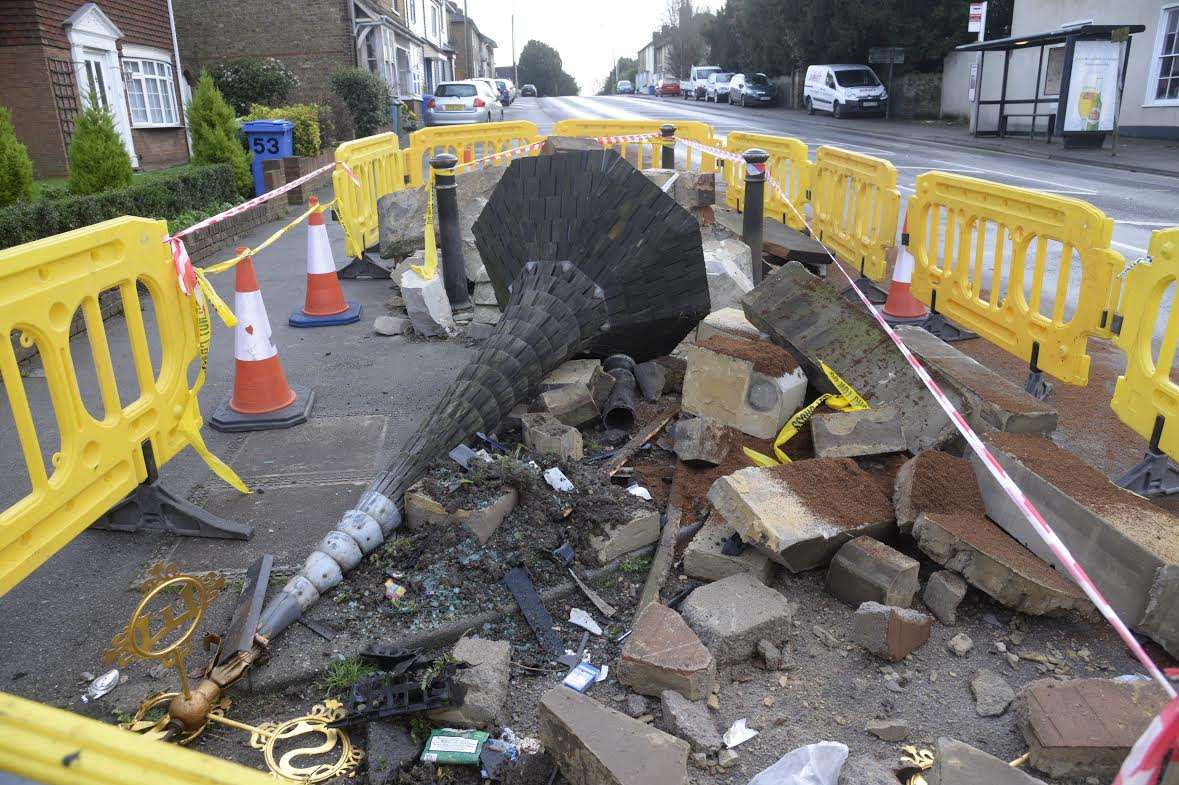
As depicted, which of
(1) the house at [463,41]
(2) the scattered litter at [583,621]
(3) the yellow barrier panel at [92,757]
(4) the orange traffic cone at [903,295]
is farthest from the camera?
(1) the house at [463,41]

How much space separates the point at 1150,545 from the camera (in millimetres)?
3002

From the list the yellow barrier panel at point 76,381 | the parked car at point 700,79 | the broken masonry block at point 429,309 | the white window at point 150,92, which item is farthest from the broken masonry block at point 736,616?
the parked car at point 700,79

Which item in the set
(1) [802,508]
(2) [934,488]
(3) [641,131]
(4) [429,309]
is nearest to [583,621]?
(1) [802,508]

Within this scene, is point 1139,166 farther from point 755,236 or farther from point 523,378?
point 523,378

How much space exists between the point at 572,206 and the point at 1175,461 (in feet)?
11.2

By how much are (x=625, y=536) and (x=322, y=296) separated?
4694 mm

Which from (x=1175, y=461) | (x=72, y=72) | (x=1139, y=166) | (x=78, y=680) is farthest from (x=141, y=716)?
(x=1139, y=166)

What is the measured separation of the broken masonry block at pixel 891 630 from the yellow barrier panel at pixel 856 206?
4.37 meters

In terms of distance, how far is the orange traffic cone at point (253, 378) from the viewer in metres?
4.92

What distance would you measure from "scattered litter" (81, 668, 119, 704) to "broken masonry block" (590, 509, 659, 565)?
5.82 ft

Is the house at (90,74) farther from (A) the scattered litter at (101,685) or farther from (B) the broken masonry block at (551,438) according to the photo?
(A) the scattered litter at (101,685)

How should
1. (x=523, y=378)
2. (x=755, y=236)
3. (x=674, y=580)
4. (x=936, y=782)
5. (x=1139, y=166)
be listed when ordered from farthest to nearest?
1. (x=1139, y=166)
2. (x=755, y=236)
3. (x=523, y=378)
4. (x=674, y=580)
5. (x=936, y=782)

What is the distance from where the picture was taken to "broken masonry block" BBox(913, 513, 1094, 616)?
3.03 meters

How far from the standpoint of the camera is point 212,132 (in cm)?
1284
